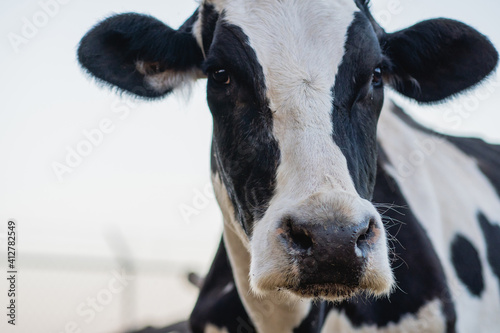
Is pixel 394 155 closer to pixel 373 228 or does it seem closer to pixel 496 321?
pixel 496 321

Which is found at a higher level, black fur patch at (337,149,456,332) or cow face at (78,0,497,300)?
cow face at (78,0,497,300)

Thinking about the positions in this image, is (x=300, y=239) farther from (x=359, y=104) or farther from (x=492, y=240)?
(x=492, y=240)

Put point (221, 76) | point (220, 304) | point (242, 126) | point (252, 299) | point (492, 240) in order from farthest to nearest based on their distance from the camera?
point (492, 240), point (220, 304), point (252, 299), point (221, 76), point (242, 126)

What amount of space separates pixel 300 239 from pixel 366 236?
0.79 ft

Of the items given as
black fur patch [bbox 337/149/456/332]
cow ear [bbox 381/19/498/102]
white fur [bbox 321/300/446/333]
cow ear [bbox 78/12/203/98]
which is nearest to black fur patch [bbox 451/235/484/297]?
black fur patch [bbox 337/149/456/332]

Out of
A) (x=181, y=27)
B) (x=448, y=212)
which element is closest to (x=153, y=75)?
(x=181, y=27)

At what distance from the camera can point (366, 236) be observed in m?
2.02

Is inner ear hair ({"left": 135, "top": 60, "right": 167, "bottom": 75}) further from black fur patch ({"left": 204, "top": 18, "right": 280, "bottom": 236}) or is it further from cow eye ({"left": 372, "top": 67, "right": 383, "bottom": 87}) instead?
cow eye ({"left": 372, "top": 67, "right": 383, "bottom": 87})

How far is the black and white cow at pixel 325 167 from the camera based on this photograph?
2084mm

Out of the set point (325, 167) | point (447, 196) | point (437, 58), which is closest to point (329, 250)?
point (325, 167)

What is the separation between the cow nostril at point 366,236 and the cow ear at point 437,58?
61.5 inches

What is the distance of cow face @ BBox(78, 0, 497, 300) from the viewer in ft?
6.63

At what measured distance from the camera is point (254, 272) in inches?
88.7

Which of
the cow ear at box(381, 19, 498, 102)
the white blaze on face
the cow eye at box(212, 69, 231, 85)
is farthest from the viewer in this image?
the cow ear at box(381, 19, 498, 102)
